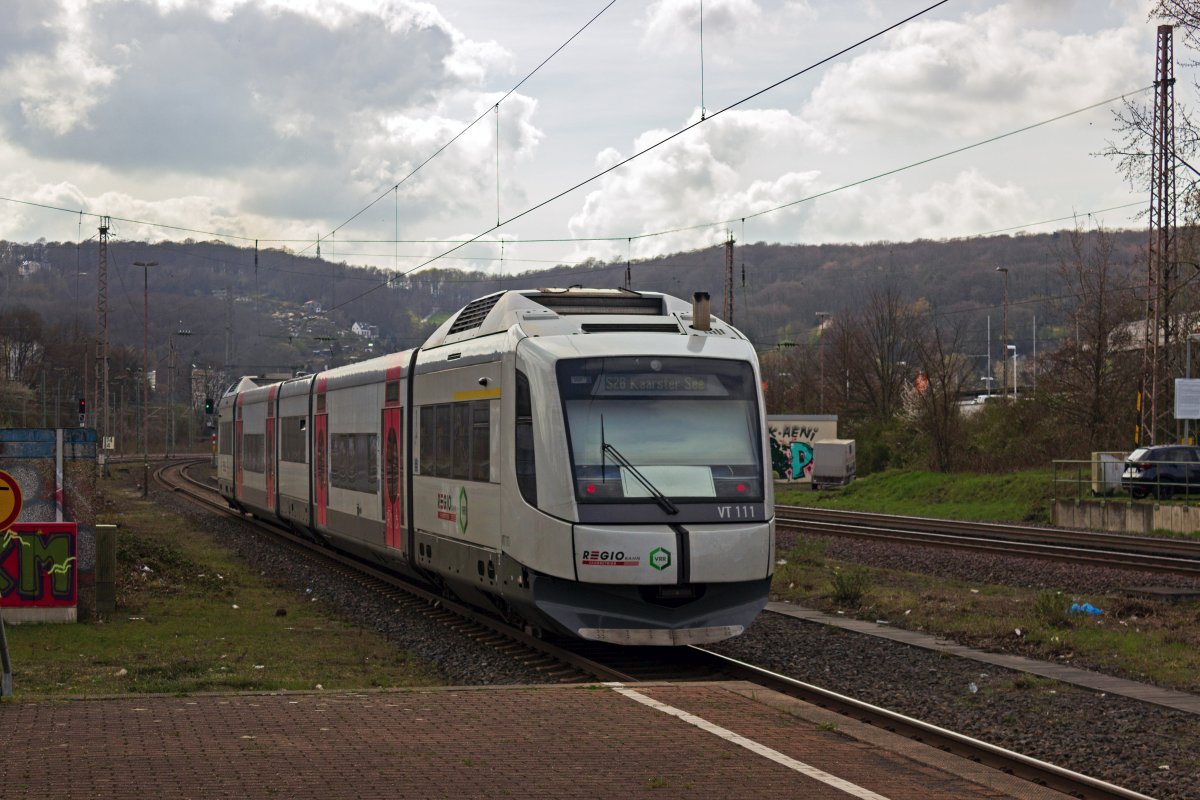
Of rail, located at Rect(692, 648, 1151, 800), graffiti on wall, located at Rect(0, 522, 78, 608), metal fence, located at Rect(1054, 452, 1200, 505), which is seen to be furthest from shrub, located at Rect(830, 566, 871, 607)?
metal fence, located at Rect(1054, 452, 1200, 505)

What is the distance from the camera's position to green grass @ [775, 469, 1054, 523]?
3850cm

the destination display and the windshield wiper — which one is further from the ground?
the destination display

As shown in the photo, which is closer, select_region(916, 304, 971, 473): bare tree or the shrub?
the shrub

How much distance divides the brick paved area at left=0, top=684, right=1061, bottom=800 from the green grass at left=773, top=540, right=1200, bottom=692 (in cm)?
432

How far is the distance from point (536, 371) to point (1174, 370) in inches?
1694

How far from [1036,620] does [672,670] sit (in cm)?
505

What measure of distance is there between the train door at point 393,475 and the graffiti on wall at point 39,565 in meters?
4.40

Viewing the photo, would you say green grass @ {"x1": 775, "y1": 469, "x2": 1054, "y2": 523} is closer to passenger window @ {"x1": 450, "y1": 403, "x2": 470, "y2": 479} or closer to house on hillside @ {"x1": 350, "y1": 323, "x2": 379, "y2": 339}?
passenger window @ {"x1": 450, "y1": 403, "x2": 470, "y2": 479}

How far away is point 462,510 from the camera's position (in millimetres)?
15445

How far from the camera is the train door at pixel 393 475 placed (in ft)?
61.1

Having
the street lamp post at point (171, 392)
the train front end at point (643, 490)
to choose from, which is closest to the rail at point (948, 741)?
the train front end at point (643, 490)

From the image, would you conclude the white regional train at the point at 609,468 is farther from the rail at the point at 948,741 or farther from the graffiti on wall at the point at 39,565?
the graffiti on wall at the point at 39,565

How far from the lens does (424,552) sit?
17422 mm

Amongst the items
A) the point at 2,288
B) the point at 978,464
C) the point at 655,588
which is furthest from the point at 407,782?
the point at 2,288
